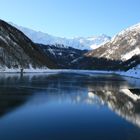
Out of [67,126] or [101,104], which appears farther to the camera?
[101,104]

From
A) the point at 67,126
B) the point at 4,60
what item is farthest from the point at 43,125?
the point at 4,60

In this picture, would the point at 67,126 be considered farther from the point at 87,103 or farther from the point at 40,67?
the point at 40,67

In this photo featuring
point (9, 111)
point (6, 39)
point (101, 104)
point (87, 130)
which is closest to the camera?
point (87, 130)

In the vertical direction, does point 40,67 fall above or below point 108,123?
above

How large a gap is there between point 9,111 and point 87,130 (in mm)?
9387

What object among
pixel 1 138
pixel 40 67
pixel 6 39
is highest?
pixel 6 39

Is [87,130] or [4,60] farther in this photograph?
[4,60]

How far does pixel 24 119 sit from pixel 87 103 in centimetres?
1337

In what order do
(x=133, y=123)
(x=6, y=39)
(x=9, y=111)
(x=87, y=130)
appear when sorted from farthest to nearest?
(x=6, y=39) < (x=9, y=111) < (x=133, y=123) < (x=87, y=130)

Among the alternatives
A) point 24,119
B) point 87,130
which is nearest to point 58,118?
point 24,119

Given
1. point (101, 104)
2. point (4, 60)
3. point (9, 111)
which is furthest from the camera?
point (4, 60)

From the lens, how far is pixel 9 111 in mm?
30031

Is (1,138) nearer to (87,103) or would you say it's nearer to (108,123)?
(108,123)

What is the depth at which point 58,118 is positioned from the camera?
2748cm
